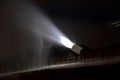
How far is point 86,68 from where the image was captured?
159 cm

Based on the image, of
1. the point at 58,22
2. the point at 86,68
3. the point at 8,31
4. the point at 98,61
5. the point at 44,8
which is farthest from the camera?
the point at 8,31

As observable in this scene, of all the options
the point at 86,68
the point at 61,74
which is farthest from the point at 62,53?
the point at 86,68

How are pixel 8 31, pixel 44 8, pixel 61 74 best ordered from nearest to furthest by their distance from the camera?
pixel 61 74 < pixel 44 8 < pixel 8 31

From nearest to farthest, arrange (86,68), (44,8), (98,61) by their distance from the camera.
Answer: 1. (98,61)
2. (86,68)
3. (44,8)

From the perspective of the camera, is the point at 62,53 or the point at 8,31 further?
the point at 8,31

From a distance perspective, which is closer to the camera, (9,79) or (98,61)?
(98,61)

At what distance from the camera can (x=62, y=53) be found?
1.88 meters

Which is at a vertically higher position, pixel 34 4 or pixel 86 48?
pixel 34 4

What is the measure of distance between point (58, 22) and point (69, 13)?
0.47ft

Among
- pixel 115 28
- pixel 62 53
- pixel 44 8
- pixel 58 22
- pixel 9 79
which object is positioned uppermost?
pixel 44 8

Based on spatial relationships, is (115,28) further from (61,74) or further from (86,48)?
(61,74)

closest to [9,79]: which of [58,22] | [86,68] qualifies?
[58,22]

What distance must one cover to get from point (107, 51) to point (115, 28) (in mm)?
185

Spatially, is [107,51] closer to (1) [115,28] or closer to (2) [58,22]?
(1) [115,28]
